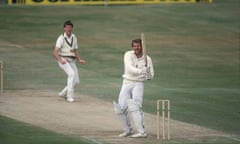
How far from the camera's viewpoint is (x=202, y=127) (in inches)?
949

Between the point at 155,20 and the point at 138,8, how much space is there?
→ 3.30 meters

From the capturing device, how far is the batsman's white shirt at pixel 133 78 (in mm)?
22125

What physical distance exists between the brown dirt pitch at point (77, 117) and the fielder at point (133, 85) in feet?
1.21

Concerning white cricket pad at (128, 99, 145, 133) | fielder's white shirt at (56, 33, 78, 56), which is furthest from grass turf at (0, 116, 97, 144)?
fielder's white shirt at (56, 33, 78, 56)

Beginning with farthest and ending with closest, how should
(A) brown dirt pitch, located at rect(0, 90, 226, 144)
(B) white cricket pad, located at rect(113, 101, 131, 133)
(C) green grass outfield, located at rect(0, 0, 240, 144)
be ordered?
(C) green grass outfield, located at rect(0, 0, 240, 144) → (A) brown dirt pitch, located at rect(0, 90, 226, 144) → (B) white cricket pad, located at rect(113, 101, 131, 133)

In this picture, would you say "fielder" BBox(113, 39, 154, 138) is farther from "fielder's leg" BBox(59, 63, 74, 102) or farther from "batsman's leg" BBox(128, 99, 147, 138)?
"fielder's leg" BBox(59, 63, 74, 102)

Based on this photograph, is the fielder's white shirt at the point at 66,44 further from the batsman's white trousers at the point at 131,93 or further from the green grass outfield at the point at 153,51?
the batsman's white trousers at the point at 131,93

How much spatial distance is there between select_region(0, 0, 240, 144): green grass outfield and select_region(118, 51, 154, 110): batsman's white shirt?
1658 millimetres

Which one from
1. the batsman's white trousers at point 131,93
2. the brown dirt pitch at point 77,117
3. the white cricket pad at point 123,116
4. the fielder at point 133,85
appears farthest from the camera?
the brown dirt pitch at point 77,117

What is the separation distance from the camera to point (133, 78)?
22312mm

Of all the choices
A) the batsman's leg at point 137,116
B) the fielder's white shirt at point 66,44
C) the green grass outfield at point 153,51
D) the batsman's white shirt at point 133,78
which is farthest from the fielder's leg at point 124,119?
the fielder's white shirt at point 66,44

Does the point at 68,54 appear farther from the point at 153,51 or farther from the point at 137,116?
the point at 153,51

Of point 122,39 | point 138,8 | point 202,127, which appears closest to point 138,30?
point 122,39

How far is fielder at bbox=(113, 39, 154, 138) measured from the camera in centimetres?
2189
